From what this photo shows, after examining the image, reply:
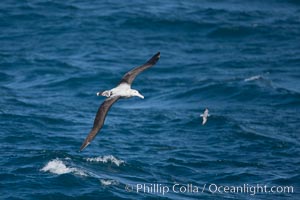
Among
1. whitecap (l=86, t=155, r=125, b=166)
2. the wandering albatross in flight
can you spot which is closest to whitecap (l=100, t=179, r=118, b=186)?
whitecap (l=86, t=155, r=125, b=166)

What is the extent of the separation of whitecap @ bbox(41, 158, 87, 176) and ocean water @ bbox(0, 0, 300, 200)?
61 millimetres

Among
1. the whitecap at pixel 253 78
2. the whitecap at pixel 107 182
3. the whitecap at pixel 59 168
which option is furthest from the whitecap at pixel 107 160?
the whitecap at pixel 253 78

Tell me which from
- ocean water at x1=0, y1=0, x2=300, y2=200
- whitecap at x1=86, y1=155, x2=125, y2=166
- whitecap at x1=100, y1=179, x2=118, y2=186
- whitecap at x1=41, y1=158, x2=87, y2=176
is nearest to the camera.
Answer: whitecap at x1=100, y1=179, x2=118, y2=186

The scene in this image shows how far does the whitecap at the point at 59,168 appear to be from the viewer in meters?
32.7

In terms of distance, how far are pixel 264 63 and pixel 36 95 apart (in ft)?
44.2

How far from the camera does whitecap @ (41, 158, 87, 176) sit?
32688 millimetres

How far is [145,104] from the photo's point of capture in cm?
4328

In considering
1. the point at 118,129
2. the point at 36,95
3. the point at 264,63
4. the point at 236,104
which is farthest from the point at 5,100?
→ the point at 264,63

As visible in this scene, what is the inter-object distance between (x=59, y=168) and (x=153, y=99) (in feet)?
38.8

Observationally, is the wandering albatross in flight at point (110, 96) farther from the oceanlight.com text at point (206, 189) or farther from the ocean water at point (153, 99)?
the oceanlight.com text at point (206, 189)

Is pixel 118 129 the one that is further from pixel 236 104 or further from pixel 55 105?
pixel 236 104

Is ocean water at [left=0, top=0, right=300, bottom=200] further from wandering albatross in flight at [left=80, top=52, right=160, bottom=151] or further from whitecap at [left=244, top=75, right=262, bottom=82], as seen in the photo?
wandering albatross in flight at [left=80, top=52, right=160, bottom=151]

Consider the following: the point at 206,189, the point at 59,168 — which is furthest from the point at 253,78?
the point at 59,168

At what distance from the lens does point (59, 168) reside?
1299 inches
